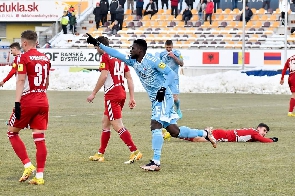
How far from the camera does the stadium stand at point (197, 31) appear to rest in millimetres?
44219

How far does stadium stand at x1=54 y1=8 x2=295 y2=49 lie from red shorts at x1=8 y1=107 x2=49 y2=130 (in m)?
33.5

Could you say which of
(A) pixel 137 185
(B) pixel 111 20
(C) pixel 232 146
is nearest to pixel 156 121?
(A) pixel 137 185

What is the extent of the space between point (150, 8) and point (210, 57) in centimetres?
1061

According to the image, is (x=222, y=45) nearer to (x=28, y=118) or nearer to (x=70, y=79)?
(x=70, y=79)

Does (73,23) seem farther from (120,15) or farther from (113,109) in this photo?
(113,109)

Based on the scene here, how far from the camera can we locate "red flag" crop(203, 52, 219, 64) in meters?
40.3

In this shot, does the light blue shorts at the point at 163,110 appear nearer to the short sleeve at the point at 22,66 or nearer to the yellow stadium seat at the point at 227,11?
the short sleeve at the point at 22,66

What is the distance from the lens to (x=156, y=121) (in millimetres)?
10641

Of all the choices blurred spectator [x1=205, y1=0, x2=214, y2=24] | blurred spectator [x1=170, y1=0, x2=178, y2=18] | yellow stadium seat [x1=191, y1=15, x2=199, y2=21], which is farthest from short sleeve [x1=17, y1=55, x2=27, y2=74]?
blurred spectator [x1=170, y1=0, x2=178, y2=18]

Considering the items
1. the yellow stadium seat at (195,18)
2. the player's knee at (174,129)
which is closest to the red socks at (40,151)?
the player's knee at (174,129)

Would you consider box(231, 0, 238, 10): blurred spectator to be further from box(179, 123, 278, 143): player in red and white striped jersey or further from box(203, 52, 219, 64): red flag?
box(179, 123, 278, 143): player in red and white striped jersey

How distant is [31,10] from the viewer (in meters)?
57.3

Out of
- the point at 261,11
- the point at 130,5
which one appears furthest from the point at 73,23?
the point at 261,11

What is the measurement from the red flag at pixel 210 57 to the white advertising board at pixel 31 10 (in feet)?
61.7
